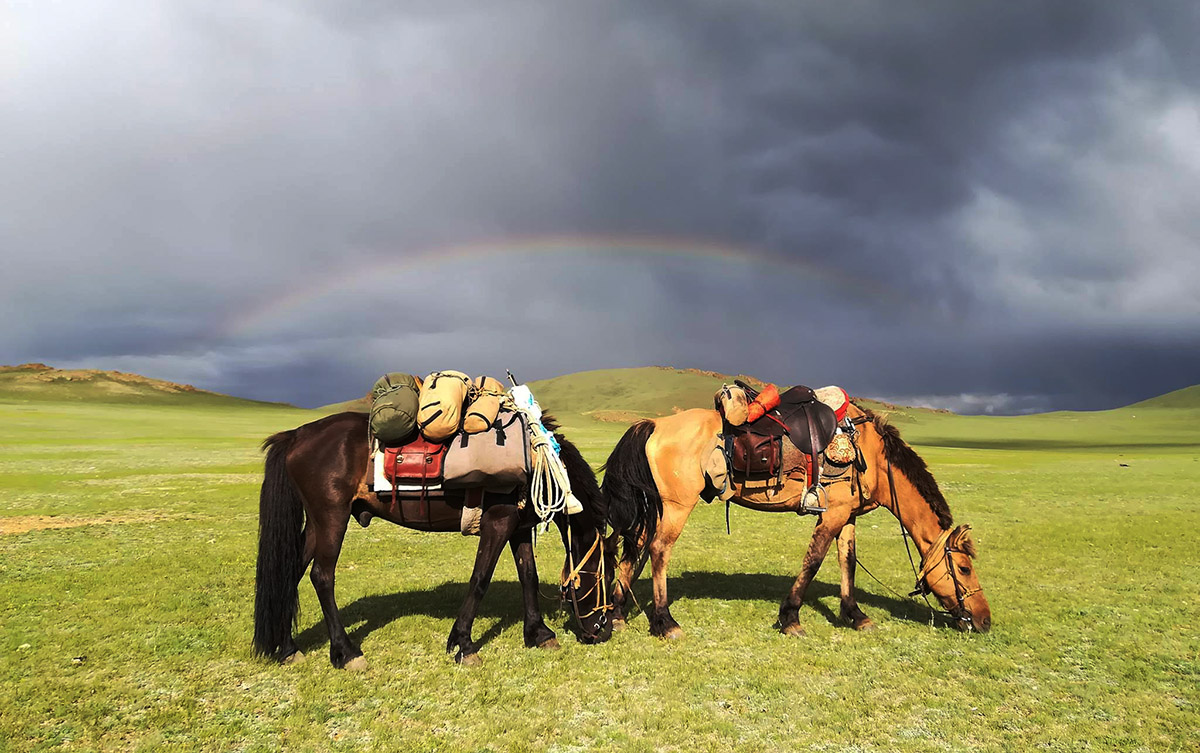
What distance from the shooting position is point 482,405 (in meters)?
6.62

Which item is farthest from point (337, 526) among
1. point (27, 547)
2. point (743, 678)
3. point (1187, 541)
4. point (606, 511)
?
point (1187, 541)

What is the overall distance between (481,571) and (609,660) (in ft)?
5.37

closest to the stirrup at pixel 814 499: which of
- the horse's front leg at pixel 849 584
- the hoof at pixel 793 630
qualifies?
the horse's front leg at pixel 849 584

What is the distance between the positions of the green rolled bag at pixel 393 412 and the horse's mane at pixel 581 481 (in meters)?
1.49

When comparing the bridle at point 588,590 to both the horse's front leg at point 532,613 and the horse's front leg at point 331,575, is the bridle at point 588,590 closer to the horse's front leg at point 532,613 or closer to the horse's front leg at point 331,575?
the horse's front leg at point 532,613

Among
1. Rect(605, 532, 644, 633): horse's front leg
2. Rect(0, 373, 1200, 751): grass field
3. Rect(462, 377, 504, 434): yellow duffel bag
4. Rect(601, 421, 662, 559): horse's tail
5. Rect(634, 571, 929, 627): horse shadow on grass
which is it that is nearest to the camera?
Rect(0, 373, 1200, 751): grass field

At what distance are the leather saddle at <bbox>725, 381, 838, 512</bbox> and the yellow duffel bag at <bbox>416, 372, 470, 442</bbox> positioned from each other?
3253mm

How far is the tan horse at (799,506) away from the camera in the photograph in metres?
6.99

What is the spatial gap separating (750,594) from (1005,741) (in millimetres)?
4212

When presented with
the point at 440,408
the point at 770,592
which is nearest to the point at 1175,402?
the point at 770,592

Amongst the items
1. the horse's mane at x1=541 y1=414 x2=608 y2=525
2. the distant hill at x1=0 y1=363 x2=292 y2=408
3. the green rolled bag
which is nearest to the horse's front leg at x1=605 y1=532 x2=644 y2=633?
the horse's mane at x1=541 y1=414 x2=608 y2=525

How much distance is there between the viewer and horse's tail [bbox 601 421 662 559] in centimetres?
740

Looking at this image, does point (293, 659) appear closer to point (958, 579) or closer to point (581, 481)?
point (581, 481)

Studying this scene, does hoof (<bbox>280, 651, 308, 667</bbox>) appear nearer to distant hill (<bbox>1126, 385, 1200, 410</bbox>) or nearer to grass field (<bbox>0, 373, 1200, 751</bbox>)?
grass field (<bbox>0, 373, 1200, 751</bbox>)
